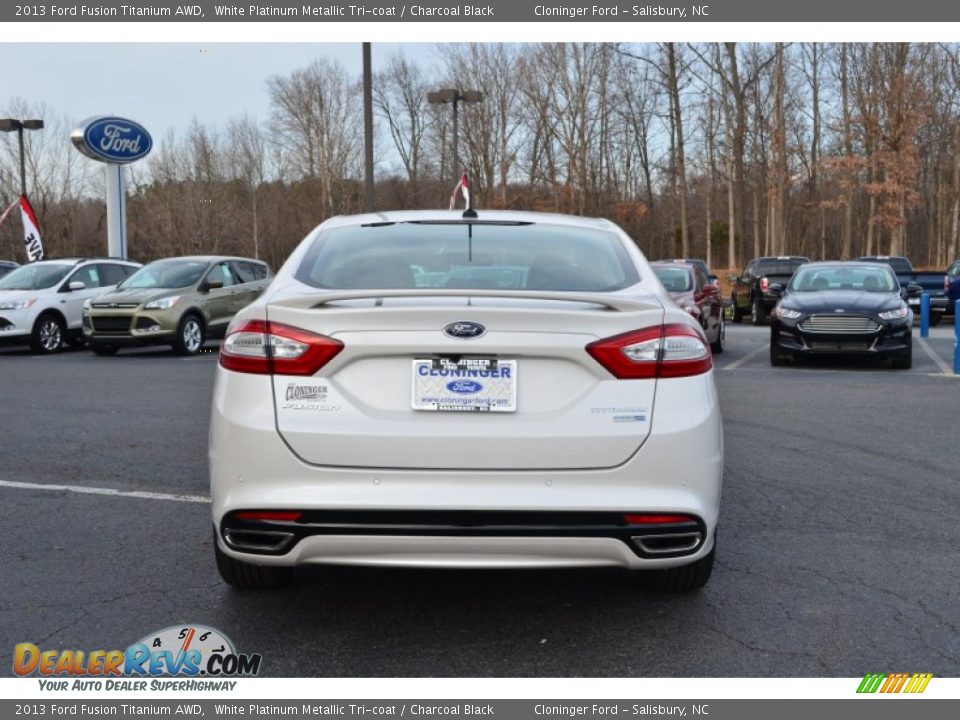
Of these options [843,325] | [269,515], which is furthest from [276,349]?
[843,325]

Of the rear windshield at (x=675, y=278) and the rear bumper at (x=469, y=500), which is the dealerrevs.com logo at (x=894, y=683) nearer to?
the rear bumper at (x=469, y=500)

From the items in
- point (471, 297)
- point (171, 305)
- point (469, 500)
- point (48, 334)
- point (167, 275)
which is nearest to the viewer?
point (469, 500)

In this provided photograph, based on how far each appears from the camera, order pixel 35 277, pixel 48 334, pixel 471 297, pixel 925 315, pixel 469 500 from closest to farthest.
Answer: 1. pixel 469 500
2. pixel 471 297
3. pixel 48 334
4. pixel 35 277
5. pixel 925 315

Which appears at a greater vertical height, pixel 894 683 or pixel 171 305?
pixel 171 305

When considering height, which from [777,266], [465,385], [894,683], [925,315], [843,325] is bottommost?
[894,683]

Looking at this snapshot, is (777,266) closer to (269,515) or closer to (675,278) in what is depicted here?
(675,278)

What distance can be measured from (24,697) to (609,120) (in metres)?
53.5

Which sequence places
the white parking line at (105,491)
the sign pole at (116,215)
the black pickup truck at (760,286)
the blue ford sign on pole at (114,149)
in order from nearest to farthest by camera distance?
the white parking line at (105,491) < the black pickup truck at (760,286) < the sign pole at (116,215) < the blue ford sign on pole at (114,149)

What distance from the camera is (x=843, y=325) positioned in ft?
46.5

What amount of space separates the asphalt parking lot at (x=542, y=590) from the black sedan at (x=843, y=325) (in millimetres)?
6336

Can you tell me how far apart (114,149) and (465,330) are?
27.3 m

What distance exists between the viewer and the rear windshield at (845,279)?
15.6 meters

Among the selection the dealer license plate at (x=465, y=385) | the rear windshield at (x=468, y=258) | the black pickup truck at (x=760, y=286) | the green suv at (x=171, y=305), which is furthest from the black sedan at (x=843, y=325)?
the dealer license plate at (x=465, y=385)

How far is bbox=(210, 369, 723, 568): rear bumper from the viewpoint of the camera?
3.54 metres
